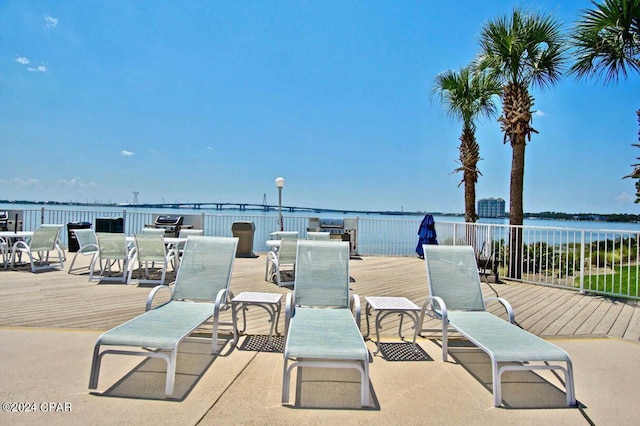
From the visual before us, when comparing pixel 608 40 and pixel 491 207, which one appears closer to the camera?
pixel 608 40

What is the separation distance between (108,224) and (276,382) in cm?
973

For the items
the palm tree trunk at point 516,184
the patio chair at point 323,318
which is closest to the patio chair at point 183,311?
the patio chair at point 323,318

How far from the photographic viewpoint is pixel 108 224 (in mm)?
10297

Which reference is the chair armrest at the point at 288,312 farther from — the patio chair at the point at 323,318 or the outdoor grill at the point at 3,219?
the outdoor grill at the point at 3,219

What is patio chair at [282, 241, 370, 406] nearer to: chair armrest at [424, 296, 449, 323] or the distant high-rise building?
chair armrest at [424, 296, 449, 323]

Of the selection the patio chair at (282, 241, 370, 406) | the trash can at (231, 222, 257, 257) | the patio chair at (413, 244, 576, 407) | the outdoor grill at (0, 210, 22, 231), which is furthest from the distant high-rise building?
the outdoor grill at (0, 210, 22, 231)

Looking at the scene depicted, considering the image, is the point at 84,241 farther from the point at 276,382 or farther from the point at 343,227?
the point at 343,227

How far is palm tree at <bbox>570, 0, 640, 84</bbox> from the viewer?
5.91 meters

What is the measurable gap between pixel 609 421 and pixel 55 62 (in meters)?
18.2

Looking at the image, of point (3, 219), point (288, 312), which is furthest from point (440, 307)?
point (3, 219)

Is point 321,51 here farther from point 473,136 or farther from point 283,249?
point 283,249

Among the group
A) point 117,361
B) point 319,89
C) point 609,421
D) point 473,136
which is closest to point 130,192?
point 319,89

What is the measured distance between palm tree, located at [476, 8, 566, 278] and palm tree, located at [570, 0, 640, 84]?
140cm

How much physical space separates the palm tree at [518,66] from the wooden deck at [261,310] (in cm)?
220
